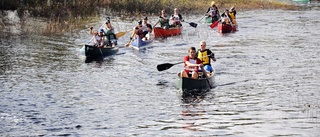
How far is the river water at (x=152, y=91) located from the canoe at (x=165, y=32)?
40.8 inches

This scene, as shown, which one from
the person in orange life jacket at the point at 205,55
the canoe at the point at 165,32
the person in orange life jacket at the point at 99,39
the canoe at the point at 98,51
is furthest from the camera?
the canoe at the point at 165,32

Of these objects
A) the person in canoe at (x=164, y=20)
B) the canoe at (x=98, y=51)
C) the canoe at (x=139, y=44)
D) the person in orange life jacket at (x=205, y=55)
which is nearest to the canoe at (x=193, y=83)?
the person in orange life jacket at (x=205, y=55)

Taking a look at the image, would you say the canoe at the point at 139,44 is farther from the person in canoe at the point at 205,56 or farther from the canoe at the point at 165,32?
the person in canoe at the point at 205,56

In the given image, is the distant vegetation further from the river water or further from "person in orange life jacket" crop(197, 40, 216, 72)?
"person in orange life jacket" crop(197, 40, 216, 72)

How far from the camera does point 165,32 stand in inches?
1465

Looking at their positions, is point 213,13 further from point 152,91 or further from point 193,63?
point 152,91

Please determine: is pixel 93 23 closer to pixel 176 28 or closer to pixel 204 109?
pixel 176 28

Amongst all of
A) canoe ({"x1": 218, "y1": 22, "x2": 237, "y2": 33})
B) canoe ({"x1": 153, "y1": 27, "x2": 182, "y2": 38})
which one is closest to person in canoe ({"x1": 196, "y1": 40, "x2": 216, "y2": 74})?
canoe ({"x1": 153, "y1": 27, "x2": 182, "y2": 38})

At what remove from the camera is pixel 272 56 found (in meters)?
29.0

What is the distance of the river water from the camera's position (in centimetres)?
1533

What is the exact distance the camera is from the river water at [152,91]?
50.3 feet

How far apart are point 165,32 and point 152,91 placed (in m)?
17.0

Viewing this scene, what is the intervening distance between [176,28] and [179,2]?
18.9 meters

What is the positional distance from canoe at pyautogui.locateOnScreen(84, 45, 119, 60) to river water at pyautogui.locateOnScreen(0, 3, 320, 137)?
0.45 meters
